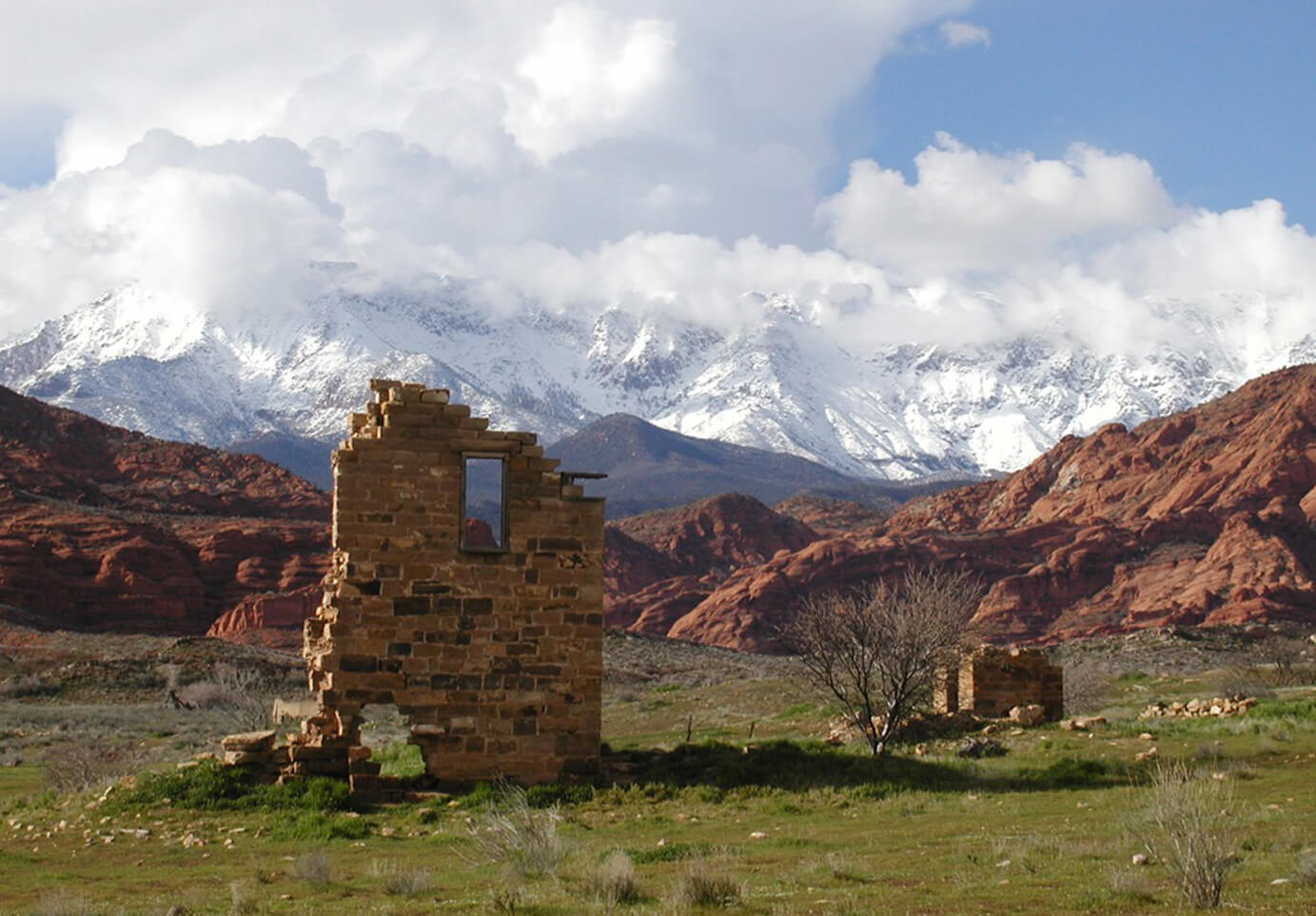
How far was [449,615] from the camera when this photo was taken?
17.5m

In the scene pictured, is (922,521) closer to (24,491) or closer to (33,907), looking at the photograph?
(24,491)

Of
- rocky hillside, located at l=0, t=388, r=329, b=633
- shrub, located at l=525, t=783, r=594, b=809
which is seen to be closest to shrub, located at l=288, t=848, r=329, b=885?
shrub, located at l=525, t=783, r=594, b=809

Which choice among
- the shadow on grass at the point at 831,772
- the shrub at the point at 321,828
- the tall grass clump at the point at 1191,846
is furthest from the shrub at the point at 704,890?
the shadow on grass at the point at 831,772

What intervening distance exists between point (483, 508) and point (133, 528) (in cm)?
7297

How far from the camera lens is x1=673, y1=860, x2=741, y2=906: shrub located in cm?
984

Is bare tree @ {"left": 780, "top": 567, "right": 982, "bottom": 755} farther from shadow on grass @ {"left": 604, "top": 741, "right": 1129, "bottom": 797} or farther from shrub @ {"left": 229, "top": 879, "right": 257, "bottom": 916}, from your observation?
shrub @ {"left": 229, "top": 879, "right": 257, "bottom": 916}

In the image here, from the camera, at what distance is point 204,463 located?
9312cm

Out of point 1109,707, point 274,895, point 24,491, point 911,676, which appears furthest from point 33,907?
point 24,491

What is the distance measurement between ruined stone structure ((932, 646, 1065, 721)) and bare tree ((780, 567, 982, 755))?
0.80 metres

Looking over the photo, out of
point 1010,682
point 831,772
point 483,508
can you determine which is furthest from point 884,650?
point 483,508

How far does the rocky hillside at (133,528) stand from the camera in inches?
2603

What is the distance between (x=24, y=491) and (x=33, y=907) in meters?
71.3

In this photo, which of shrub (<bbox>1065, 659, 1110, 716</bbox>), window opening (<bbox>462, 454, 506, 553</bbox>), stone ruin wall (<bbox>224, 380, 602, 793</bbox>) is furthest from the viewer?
shrub (<bbox>1065, 659, 1110, 716</bbox>)

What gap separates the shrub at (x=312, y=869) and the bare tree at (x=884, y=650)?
1075 cm
